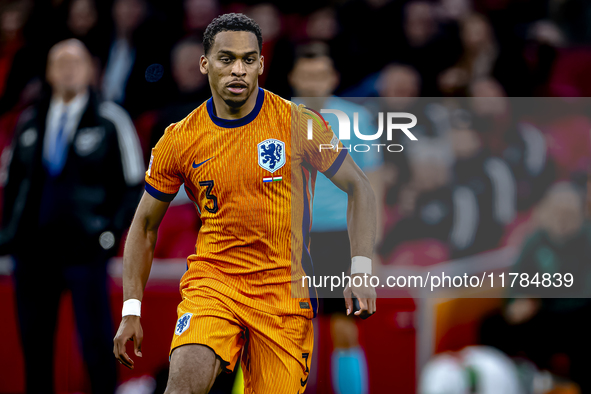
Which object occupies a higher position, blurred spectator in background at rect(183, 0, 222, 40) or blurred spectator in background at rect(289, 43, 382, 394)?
blurred spectator in background at rect(183, 0, 222, 40)

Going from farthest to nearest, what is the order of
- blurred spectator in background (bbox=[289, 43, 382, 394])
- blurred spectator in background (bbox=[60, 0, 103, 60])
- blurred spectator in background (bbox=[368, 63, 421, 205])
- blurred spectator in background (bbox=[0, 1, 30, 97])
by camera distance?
1. blurred spectator in background (bbox=[0, 1, 30, 97])
2. blurred spectator in background (bbox=[60, 0, 103, 60])
3. blurred spectator in background (bbox=[368, 63, 421, 205])
4. blurred spectator in background (bbox=[289, 43, 382, 394])

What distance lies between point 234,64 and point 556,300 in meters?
2.66

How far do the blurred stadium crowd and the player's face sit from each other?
143 centimetres

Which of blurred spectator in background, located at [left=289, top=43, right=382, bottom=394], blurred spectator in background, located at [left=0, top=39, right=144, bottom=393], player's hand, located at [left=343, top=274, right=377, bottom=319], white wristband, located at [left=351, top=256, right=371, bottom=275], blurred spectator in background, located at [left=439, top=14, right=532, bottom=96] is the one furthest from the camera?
blurred spectator in background, located at [left=439, top=14, right=532, bottom=96]

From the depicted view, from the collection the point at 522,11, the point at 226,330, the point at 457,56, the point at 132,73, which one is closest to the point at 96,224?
the point at 132,73

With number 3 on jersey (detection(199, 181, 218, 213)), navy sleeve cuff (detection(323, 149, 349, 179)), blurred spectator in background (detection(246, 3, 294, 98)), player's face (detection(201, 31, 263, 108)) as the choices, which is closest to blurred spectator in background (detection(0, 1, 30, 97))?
blurred spectator in background (detection(246, 3, 294, 98))

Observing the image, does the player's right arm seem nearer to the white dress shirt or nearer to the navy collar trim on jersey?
the navy collar trim on jersey

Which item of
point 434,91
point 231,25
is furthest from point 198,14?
A: point 231,25

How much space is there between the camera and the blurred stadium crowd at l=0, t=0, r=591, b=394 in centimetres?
425

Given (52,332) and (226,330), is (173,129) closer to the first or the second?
(226,330)

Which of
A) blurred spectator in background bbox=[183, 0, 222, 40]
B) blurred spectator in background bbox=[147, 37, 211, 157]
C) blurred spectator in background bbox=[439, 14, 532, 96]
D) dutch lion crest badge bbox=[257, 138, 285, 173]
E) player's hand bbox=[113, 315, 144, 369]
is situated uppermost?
blurred spectator in background bbox=[183, 0, 222, 40]

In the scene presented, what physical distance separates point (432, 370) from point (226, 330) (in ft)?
6.83

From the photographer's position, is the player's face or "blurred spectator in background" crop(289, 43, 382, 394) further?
"blurred spectator in background" crop(289, 43, 382, 394)

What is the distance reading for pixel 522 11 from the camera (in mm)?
5699
